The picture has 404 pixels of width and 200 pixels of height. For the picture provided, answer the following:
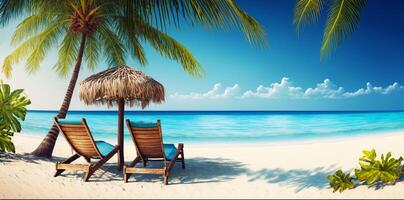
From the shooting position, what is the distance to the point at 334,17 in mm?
4930

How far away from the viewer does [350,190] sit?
361 centimetres

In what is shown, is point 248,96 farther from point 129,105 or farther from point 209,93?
point 129,105

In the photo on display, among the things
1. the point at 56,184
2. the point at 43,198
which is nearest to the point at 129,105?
the point at 56,184

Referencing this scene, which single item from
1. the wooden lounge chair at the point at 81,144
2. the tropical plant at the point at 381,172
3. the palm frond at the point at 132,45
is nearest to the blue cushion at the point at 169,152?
the wooden lounge chair at the point at 81,144

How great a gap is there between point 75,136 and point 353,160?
4523 mm

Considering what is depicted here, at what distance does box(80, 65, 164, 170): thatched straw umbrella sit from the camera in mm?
4160

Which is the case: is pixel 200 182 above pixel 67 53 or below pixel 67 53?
below

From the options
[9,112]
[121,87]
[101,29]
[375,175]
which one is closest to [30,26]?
[101,29]

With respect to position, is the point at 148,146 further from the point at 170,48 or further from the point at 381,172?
the point at 170,48

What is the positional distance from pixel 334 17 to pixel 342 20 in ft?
0.52

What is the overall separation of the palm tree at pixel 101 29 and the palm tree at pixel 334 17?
3.86 feet

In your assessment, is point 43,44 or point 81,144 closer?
point 81,144

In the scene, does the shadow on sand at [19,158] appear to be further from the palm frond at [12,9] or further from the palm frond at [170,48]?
the palm frond at [170,48]

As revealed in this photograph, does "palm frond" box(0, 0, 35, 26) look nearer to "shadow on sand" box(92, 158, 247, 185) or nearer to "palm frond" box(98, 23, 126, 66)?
"palm frond" box(98, 23, 126, 66)
